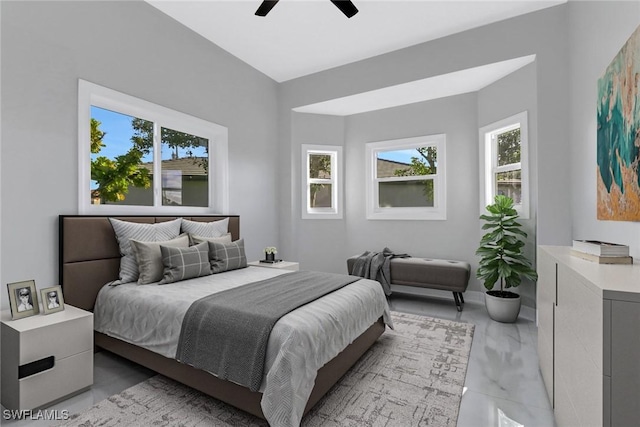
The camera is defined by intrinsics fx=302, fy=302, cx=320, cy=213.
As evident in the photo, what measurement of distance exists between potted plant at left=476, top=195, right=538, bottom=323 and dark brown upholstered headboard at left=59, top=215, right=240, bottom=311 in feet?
12.4

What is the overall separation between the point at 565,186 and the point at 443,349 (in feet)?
6.75

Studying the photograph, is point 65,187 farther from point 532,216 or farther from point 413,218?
point 532,216

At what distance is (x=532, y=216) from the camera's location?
3.41m

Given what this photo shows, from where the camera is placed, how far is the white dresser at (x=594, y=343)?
0.91 meters

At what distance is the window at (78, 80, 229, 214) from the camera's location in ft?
8.73

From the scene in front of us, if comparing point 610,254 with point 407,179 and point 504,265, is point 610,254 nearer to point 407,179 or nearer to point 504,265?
point 504,265

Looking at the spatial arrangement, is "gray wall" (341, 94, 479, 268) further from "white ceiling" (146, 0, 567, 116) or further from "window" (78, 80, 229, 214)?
"window" (78, 80, 229, 214)

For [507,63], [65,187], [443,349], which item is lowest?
[443,349]

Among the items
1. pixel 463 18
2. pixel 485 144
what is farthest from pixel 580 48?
pixel 485 144

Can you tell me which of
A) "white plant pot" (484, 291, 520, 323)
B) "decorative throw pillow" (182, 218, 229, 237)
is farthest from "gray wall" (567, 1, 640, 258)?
"decorative throw pillow" (182, 218, 229, 237)

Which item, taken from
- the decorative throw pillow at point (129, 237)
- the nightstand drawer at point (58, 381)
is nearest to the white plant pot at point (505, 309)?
the decorative throw pillow at point (129, 237)

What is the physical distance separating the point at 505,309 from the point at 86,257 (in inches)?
161

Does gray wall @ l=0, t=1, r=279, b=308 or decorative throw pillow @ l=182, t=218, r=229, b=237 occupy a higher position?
gray wall @ l=0, t=1, r=279, b=308

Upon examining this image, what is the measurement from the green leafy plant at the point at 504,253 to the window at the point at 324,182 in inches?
90.6
